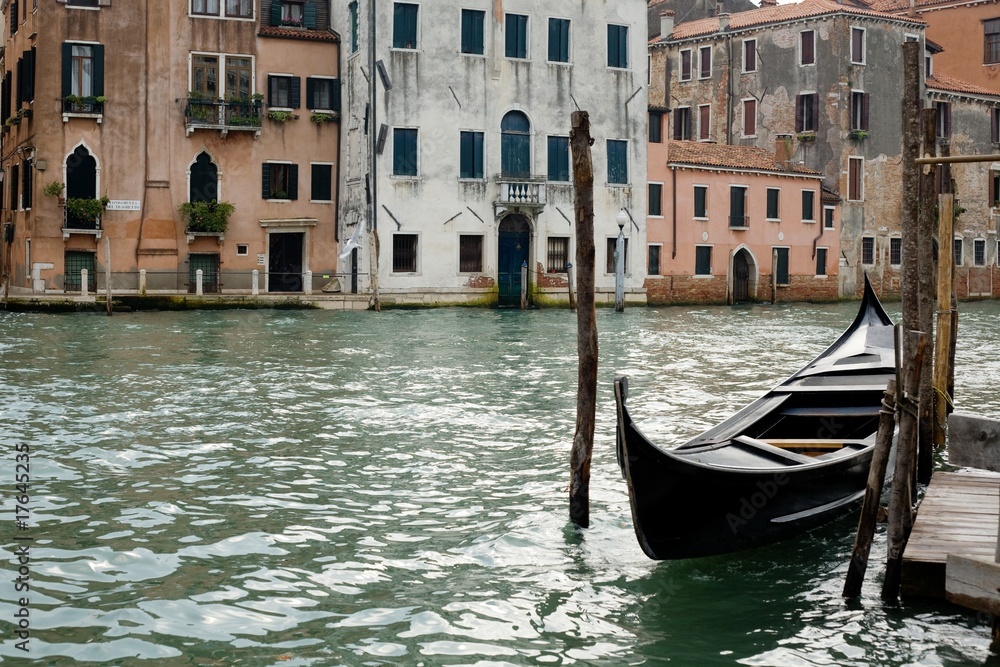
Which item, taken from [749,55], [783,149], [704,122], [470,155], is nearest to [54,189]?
[470,155]

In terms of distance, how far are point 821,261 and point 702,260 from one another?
160 inches

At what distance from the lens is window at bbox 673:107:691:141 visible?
3450cm

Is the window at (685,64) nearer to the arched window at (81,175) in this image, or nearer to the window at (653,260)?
the window at (653,260)

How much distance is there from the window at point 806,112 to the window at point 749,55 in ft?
5.11

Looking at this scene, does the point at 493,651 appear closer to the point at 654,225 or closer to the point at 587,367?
the point at 587,367

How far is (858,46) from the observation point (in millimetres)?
31688

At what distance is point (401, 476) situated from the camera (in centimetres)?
755

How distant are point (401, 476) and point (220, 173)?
18.7 m

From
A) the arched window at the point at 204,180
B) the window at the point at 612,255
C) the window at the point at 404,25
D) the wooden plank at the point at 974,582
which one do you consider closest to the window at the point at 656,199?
the window at the point at 612,255

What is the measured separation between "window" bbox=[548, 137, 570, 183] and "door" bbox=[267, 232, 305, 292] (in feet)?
18.7

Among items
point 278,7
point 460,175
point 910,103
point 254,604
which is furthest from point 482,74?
point 254,604

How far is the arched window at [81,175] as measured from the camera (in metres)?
23.9

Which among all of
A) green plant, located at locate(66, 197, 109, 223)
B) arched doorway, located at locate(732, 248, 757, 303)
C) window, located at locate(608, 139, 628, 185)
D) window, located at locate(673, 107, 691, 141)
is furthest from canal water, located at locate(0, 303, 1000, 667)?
window, located at locate(673, 107, 691, 141)

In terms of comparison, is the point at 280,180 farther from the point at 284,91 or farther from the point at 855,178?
the point at 855,178
